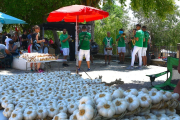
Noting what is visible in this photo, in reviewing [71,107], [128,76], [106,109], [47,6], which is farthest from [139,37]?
[47,6]

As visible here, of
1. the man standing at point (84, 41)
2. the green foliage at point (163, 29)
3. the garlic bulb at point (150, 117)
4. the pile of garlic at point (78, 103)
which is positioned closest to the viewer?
the pile of garlic at point (78, 103)

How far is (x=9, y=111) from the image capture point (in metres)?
3.17

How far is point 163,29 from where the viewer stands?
2414 centimetres

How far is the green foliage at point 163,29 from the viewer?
78.1ft

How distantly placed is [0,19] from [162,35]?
17.8 meters

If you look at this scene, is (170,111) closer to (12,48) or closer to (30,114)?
(30,114)

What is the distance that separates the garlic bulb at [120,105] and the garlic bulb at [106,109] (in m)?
0.06

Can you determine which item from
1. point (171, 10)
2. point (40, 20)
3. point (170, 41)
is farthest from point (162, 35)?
point (40, 20)

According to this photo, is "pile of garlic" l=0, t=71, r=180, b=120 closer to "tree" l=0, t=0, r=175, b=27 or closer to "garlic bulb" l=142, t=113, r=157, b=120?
"garlic bulb" l=142, t=113, r=157, b=120

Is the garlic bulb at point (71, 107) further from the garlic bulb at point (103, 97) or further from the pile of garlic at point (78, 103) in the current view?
the garlic bulb at point (103, 97)

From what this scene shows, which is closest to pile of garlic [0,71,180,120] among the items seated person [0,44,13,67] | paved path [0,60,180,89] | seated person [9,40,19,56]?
paved path [0,60,180,89]

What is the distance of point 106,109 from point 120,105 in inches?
8.1

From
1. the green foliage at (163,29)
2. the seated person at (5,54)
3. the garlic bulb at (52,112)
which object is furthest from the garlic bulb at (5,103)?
the green foliage at (163,29)

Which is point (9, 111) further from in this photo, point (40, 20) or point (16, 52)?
point (40, 20)
